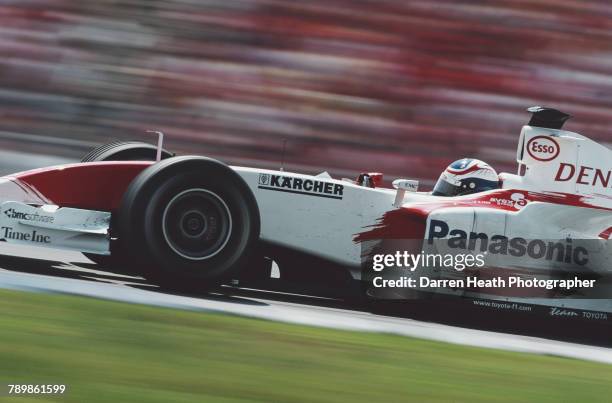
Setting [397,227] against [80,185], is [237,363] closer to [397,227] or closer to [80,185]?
[80,185]

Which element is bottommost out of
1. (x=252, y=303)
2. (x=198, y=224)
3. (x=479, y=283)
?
(x=252, y=303)

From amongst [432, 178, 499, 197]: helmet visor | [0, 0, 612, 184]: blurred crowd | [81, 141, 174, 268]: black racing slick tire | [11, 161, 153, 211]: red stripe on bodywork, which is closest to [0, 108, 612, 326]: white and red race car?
[11, 161, 153, 211]: red stripe on bodywork

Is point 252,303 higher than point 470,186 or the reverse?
the reverse

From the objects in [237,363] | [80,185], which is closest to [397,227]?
[80,185]

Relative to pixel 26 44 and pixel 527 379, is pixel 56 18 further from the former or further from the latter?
pixel 527 379

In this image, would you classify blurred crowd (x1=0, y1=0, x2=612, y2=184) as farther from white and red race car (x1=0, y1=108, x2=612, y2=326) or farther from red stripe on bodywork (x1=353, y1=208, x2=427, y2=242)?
red stripe on bodywork (x1=353, y1=208, x2=427, y2=242)

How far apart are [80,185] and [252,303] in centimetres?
127

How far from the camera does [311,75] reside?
12.1 meters

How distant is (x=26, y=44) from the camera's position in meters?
12.0

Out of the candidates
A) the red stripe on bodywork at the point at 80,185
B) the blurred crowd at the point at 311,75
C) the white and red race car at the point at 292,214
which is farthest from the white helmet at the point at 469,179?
the blurred crowd at the point at 311,75

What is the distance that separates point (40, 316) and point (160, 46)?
26.5ft

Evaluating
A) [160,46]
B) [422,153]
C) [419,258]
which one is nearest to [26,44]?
A: [160,46]

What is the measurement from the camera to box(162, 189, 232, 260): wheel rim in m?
5.84

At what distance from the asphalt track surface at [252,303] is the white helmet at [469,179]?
3.27ft
